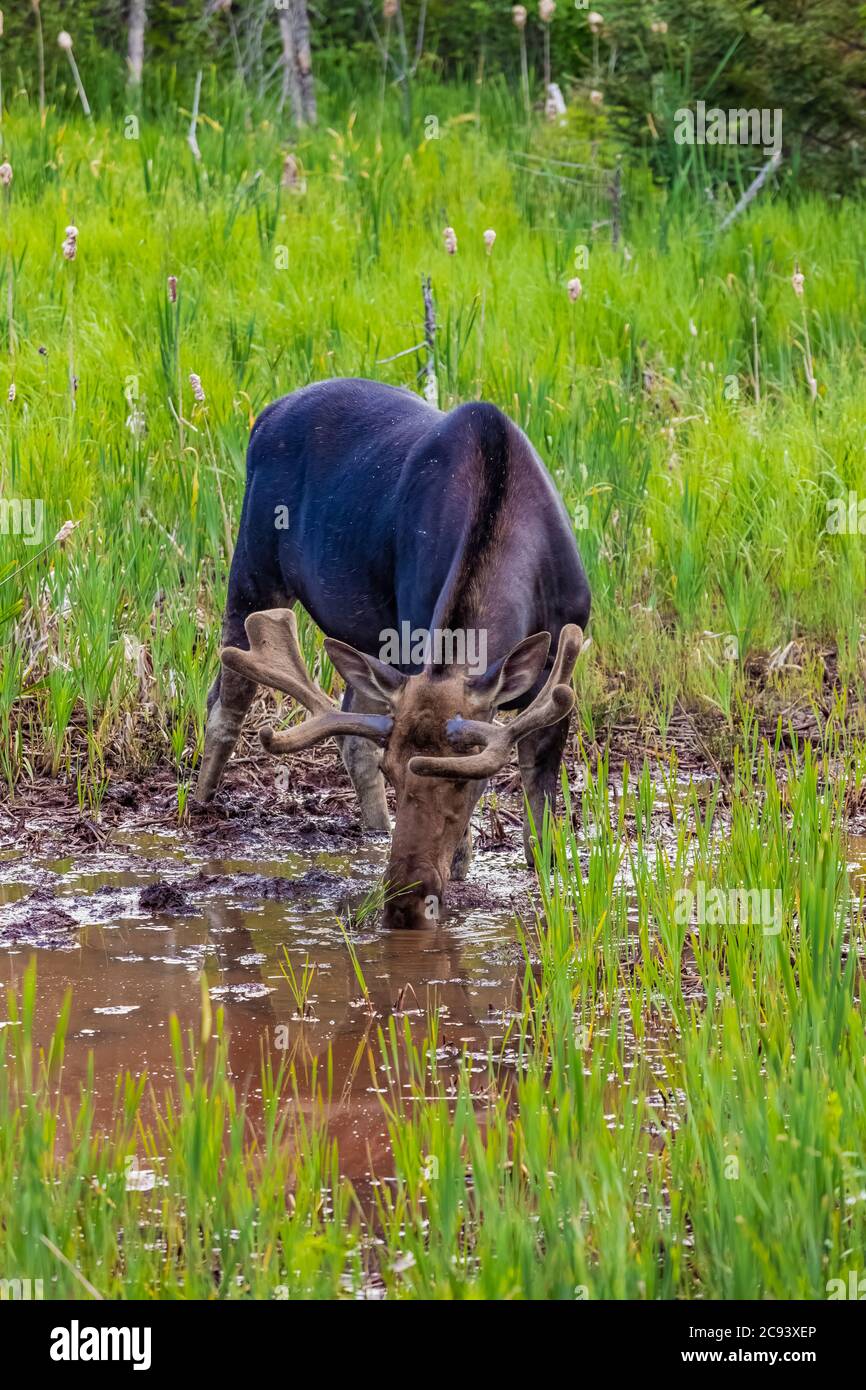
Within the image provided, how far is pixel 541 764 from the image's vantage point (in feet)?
17.4

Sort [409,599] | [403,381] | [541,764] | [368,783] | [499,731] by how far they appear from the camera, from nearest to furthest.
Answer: [499,731]
[409,599]
[541,764]
[368,783]
[403,381]

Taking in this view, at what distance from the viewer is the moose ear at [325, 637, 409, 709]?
4.59 m

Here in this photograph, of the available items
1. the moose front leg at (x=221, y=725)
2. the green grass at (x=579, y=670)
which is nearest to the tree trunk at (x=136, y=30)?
the green grass at (x=579, y=670)

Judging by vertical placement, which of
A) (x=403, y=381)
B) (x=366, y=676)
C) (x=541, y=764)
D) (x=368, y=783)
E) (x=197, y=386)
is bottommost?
(x=368, y=783)

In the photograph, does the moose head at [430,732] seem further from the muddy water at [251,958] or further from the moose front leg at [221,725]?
the moose front leg at [221,725]

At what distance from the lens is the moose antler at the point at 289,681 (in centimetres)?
458

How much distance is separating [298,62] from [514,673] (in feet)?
27.7

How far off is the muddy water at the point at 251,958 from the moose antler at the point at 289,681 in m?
0.51

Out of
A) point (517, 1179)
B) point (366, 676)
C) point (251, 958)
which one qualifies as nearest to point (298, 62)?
point (366, 676)

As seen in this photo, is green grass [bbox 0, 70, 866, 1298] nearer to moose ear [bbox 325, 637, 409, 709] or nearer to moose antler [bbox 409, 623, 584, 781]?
moose antler [bbox 409, 623, 584, 781]

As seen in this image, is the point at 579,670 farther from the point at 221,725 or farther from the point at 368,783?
the point at 221,725

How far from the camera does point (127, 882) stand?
534 cm

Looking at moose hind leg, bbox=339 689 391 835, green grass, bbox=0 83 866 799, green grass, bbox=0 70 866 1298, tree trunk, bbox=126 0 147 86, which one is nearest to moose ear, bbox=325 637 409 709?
green grass, bbox=0 70 866 1298

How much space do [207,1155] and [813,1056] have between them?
44.3 inches
